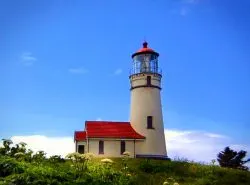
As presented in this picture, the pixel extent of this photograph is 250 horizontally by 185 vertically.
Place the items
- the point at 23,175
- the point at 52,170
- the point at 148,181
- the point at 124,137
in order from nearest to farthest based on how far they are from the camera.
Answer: the point at 23,175
the point at 52,170
the point at 148,181
the point at 124,137

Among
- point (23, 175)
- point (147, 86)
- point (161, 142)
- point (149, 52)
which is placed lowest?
point (23, 175)

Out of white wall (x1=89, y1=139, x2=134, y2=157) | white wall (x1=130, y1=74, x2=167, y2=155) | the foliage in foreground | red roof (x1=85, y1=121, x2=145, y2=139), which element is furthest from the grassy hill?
white wall (x1=130, y1=74, x2=167, y2=155)

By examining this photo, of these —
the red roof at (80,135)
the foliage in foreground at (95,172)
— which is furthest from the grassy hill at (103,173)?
the red roof at (80,135)

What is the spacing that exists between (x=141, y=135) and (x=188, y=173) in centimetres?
1615

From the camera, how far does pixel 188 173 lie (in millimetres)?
23641

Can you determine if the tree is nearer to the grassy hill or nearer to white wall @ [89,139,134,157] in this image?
white wall @ [89,139,134,157]

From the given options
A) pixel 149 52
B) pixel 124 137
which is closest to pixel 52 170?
pixel 124 137

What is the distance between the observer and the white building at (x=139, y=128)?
38438 mm

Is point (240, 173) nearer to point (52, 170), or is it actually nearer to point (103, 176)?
point (103, 176)

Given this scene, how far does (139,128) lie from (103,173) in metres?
22.4

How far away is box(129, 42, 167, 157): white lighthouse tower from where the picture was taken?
39.7 m

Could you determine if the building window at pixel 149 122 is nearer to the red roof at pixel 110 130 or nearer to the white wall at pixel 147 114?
the white wall at pixel 147 114

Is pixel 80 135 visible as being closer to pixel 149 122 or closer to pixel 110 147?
pixel 110 147

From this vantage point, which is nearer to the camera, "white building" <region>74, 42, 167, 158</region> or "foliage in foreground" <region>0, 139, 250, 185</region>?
"foliage in foreground" <region>0, 139, 250, 185</region>
